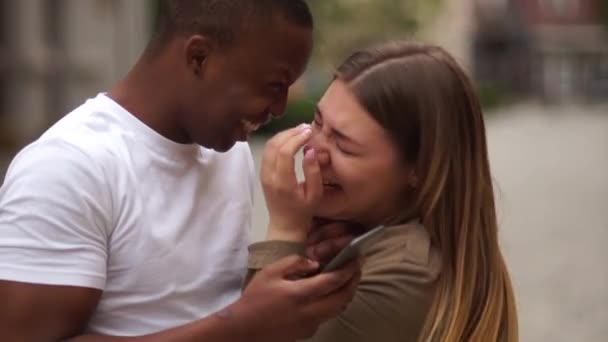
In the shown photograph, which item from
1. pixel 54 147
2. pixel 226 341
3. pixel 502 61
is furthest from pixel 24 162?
pixel 502 61

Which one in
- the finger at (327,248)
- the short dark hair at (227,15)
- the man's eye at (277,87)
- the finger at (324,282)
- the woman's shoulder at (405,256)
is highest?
the short dark hair at (227,15)

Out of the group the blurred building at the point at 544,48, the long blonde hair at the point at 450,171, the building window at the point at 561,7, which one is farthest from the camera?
the building window at the point at 561,7

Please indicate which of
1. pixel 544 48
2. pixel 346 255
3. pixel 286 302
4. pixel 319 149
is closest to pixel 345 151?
pixel 319 149

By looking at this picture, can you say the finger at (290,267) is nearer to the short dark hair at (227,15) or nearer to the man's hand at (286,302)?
the man's hand at (286,302)

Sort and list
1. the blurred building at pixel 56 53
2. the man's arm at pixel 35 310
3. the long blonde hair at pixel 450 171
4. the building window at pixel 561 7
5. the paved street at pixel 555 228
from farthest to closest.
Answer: the building window at pixel 561 7 → the blurred building at pixel 56 53 → the paved street at pixel 555 228 → the long blonde hair at pixel 450 171 → the man's arm at pixel 35 310

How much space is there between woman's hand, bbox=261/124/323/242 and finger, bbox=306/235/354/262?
6 cm

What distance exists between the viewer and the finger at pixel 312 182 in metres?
2.58

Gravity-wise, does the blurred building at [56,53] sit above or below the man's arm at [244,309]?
below

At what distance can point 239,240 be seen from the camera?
2.67m

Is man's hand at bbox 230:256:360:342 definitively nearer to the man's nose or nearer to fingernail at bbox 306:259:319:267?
fingernail at bbox 306:259:319:267

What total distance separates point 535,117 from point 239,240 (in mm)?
39819

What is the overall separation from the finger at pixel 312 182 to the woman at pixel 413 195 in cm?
3

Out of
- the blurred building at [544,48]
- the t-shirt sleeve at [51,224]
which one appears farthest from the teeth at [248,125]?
the blurred building at [544,48]

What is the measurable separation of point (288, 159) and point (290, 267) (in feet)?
0.79
